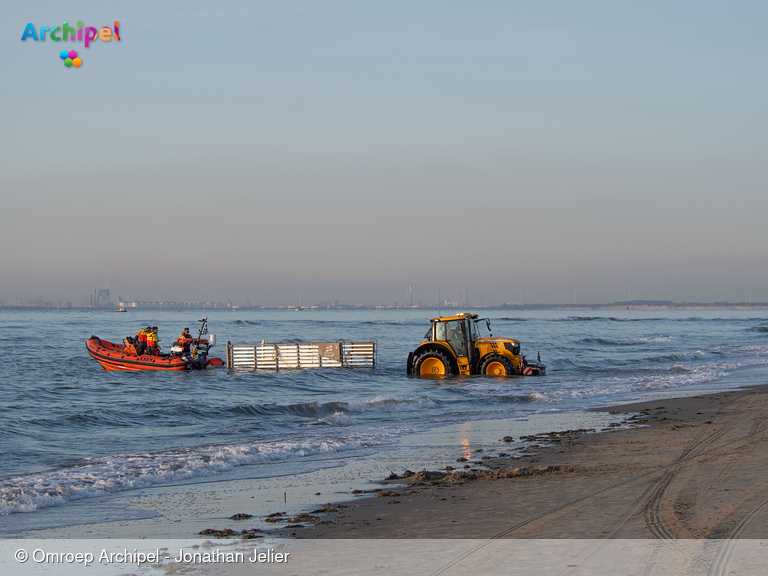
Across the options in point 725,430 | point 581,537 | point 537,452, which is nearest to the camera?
point 581,537

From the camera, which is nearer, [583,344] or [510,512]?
[510,512]

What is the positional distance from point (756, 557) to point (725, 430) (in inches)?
299

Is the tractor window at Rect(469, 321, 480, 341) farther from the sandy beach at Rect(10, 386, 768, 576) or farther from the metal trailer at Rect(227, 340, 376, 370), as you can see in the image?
the sandy beach at Rect(10, 386, 768, 576)

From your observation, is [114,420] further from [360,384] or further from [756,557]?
[756,557]

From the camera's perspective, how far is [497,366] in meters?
22.0

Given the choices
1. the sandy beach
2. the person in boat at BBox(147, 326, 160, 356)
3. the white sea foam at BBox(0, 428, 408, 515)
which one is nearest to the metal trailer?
the person in boat at BBox(147, 326, 160, 356)

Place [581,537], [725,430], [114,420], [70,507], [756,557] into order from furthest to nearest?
[114,420] → [725,430] → [70,507] → [581,537] → [756,557]

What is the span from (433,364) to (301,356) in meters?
7.73

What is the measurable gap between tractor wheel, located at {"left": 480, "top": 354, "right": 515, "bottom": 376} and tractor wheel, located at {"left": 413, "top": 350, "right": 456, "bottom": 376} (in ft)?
3.31

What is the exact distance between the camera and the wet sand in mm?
5602

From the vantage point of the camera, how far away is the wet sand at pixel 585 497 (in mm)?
5602

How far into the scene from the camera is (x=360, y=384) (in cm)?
2347

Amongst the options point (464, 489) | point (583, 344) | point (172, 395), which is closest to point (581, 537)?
point (464, 489)

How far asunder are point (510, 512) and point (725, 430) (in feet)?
22.8
